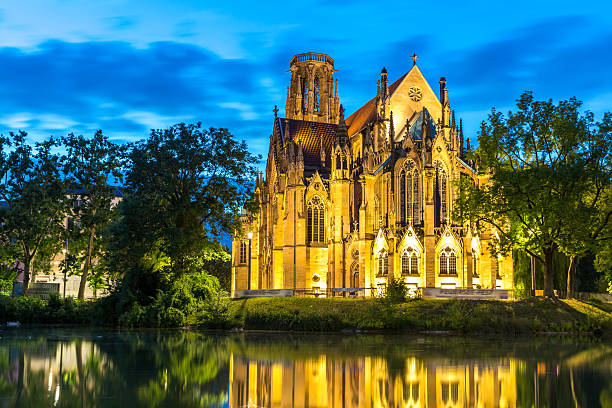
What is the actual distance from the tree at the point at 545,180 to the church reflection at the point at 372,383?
21716 millimetres

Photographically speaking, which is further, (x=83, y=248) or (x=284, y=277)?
(x=284, y=277)

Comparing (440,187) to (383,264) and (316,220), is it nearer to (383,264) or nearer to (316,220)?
(383,264)

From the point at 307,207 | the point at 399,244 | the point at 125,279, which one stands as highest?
the point at 307,207

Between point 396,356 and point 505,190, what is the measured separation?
22.3 m

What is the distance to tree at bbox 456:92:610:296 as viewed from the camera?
3884 centimetres

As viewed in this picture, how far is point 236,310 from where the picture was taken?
40.2m

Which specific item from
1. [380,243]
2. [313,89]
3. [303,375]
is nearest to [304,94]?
[313,89]

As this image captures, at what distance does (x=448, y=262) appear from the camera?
57.7 metres

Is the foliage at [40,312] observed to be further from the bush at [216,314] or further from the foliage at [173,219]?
the bush at [216,314]

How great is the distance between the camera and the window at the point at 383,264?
194 feet

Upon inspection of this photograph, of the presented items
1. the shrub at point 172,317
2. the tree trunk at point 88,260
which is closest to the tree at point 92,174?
the tree trunk at point 88,260

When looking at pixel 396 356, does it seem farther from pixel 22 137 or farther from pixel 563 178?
pixel 22 137

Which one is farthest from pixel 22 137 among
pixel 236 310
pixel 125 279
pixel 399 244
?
pixel 399 244

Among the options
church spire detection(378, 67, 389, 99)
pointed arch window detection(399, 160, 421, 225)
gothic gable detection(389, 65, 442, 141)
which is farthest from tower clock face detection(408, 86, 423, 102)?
pointed arch window detection(399, 160, 421, 225)
